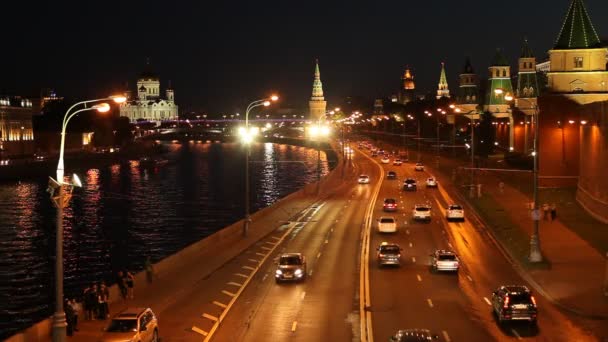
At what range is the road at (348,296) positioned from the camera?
24.7 meters

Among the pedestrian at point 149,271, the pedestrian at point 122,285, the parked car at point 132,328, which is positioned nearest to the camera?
the parked car at point 132,328

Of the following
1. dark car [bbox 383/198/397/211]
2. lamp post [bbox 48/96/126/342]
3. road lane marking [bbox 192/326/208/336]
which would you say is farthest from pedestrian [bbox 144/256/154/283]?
dark car [bbox 383/198/397/211]

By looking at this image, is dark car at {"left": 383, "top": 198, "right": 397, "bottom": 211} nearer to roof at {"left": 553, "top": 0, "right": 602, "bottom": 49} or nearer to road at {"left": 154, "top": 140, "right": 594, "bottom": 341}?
road at {"left": 154, "top": 140, "right": 594, "bottom": 341}

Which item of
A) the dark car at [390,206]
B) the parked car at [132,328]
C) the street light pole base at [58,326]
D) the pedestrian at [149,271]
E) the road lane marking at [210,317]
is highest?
the street light pole base at [58,326]

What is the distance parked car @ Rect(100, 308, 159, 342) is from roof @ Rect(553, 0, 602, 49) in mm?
71904

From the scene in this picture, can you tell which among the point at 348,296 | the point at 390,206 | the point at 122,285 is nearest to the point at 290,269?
the point at 348,296

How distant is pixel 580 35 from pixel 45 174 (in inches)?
3608

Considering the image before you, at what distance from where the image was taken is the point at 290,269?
1314 inches

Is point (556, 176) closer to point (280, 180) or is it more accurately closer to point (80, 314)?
point (80, 314)

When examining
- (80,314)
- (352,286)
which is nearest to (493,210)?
(352,286)

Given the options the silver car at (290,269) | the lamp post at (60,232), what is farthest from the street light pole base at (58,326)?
the silver car at (290,269)

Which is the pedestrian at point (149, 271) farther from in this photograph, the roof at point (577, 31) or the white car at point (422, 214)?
the roof at point (577, 31)

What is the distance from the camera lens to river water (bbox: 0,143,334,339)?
48750 mm

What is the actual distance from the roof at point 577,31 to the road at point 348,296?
4131cm
